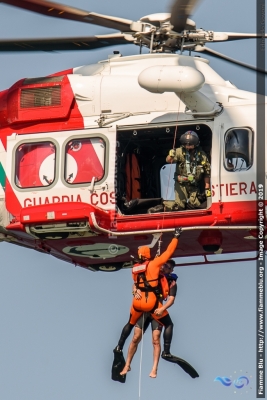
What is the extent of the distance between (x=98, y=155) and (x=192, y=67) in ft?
5.71

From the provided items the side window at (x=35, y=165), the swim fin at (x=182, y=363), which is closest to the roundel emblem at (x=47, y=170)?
the side window at (x=35, y=165)

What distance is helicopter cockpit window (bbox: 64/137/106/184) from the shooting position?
16.1 metres

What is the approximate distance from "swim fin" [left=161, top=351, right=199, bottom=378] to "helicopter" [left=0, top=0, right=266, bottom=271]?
149 cm

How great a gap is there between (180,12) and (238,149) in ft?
6.21

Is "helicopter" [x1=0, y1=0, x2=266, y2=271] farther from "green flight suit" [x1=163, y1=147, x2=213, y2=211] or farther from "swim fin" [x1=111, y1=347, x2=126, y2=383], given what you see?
"swim fin" [x1=111, y1=347, x2=126, y2=383]

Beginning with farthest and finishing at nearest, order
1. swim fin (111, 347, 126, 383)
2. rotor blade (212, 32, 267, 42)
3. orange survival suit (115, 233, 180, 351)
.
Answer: rotor blade (212, 32, 267, 42), swim fin (111, 347, 126, 383), orange survival suit (115, 233, 180, 351)

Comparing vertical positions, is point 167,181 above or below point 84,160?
below

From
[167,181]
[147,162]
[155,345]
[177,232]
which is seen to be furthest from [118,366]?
[147,162]

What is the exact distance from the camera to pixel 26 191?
53.9 feet

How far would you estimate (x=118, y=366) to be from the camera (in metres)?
16.1

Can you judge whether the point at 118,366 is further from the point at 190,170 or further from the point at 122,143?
the point at 122,143

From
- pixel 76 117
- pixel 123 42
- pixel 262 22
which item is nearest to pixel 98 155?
pixel 76 117

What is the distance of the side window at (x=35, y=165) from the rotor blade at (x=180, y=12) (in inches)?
91.3

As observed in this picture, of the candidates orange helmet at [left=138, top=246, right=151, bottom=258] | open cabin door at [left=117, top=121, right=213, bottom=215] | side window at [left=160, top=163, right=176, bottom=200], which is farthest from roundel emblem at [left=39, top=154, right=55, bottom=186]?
orange helmet at [left=138, top=246, right=151, bottom=258]
